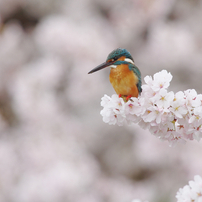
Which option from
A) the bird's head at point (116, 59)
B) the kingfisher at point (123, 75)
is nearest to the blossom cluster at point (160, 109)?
the kingfisher at point (123, 75)

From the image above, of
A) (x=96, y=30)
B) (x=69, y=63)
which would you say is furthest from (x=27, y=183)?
(x=96, y=30)

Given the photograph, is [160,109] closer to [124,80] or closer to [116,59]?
[124,80]

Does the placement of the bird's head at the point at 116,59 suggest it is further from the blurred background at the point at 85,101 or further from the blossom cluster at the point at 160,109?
the blurred background at the point at 85,101

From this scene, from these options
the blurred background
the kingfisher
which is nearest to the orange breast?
the kingfisher

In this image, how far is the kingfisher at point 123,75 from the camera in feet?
4.22

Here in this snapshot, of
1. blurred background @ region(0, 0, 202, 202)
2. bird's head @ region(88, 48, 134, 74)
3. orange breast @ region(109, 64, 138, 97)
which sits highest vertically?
blurred background @ region(0, 0, 202, 202)

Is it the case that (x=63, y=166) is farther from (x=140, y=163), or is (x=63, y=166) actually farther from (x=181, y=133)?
(x=181, y=133)

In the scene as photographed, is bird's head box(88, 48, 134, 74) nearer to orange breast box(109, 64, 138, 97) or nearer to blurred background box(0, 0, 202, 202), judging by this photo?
orange breast box(109, 64, 138, 97)

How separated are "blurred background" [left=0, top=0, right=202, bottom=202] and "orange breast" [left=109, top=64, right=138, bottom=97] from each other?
2.48 metres

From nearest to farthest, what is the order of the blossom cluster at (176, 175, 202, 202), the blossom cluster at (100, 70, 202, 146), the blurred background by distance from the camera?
the blossom cluster at (176, 175, 202, 202)
the blossom cluster at (100, 70, 202, 146)
the blurred background

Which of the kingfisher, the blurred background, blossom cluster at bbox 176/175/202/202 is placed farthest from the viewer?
the blurred background

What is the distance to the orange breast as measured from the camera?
1.29 m

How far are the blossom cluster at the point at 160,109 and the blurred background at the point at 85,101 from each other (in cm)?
258

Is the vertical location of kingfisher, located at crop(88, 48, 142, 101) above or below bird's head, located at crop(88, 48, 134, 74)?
below
